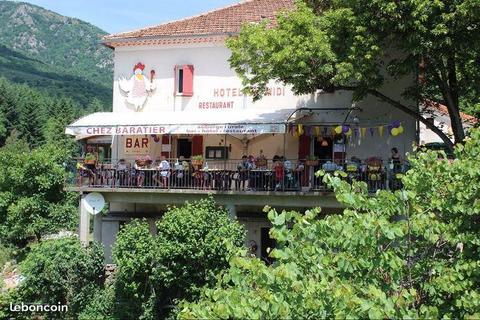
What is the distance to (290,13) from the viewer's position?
18.9m

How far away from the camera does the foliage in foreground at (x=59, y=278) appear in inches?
768

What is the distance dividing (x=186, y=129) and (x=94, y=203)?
162 inches

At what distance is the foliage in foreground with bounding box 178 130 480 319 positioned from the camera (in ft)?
26.5

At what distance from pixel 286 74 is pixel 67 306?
9.50m

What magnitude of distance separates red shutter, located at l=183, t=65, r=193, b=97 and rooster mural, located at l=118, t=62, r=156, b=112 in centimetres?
133

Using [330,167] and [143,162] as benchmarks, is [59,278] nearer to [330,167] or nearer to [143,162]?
[143,162]

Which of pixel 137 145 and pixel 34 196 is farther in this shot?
pixel 34 196

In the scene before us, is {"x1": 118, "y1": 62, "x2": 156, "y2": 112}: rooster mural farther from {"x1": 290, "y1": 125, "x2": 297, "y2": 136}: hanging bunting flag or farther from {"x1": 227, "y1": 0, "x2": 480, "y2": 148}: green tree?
{"x1": 290, "y1": 125, "x2": 297, "y2": 136}: hanging bunting flag

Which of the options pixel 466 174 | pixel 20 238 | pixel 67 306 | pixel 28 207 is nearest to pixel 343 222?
pixel 466 174

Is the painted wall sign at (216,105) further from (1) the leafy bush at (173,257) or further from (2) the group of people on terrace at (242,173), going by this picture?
(1) the leafy bush at (173,257)

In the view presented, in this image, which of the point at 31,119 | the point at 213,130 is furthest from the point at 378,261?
the point at 31,119

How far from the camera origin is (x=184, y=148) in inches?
969

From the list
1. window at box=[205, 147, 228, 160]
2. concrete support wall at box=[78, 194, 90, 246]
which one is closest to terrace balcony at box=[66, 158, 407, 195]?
window at box=[205, 147, 228, 160]

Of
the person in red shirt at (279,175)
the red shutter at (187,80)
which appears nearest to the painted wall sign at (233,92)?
the red shutter at (187,80)
